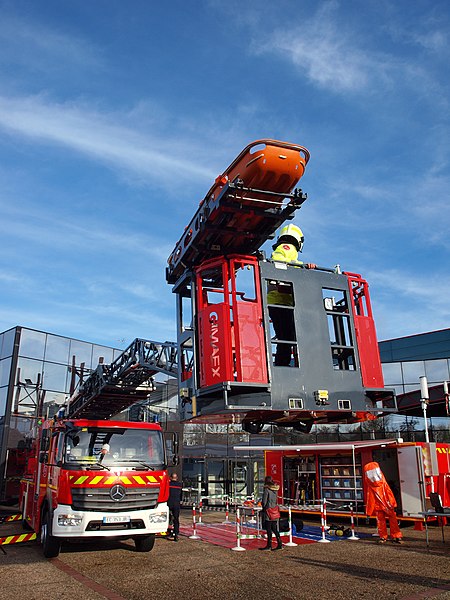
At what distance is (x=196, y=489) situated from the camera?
20.8 meters

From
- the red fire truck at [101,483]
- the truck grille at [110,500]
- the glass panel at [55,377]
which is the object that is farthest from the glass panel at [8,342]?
the truck grille at [110,500]

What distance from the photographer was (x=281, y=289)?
9383 mm

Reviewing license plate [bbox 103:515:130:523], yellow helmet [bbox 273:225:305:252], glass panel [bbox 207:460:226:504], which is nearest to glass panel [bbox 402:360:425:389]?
glass panel [bbox 207:460:226:504]

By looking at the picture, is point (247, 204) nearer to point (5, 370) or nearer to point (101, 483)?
point (101, 483)

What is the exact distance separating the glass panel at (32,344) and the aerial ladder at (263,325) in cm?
1833

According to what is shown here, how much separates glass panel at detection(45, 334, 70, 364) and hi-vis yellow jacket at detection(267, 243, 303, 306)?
66.7 feet

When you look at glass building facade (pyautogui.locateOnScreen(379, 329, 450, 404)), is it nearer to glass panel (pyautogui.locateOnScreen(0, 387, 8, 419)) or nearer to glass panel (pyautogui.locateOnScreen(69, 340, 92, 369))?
glass panel (pyautogui.locateOnScreen(69, 340, 92, 369))

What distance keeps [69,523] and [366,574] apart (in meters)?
4.84

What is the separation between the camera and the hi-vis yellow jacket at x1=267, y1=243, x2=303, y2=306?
9336 mm

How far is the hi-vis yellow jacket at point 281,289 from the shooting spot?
934 centimetres

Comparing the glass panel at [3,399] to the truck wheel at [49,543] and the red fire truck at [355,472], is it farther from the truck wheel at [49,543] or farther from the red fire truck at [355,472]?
the truck wheel at [49,543]

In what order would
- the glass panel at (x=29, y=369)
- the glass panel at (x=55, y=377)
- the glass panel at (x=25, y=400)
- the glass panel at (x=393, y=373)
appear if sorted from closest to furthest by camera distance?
the glass panel at (x=25, y=400) < the glass panel at (x=29, y=369) < the glass panel at (x=55, y=377) < the glass panel at (x=393, y=373)

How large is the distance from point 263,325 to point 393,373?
27123 millimetres

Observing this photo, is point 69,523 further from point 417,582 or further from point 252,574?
point 417,582
